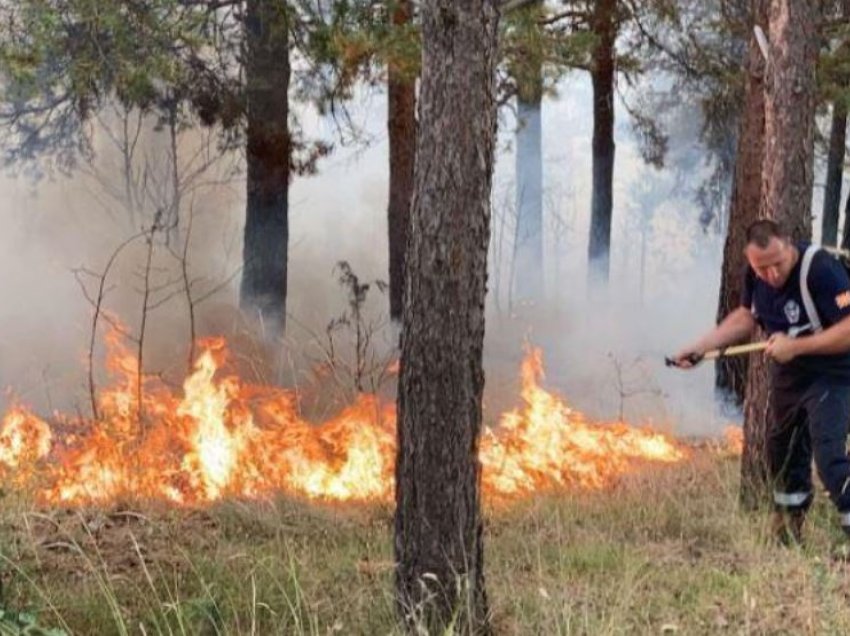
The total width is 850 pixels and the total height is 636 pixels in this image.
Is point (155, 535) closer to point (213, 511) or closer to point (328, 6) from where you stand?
point (213, 511)

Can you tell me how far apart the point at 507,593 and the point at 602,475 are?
3353 millimetres

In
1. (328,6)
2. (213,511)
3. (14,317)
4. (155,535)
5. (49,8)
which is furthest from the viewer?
(14,317)

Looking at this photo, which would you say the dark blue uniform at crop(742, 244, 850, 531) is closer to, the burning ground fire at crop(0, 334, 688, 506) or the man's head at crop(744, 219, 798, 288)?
the man's head at crop(744, 219, 798, 288)

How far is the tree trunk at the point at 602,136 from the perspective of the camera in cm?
1645

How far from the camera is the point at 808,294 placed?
5.48 meters

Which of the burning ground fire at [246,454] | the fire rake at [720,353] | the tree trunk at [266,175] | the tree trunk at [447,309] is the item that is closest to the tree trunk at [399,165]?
the tree trunk at [266,175]

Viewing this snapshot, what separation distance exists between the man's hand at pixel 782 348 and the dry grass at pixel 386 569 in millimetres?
1018

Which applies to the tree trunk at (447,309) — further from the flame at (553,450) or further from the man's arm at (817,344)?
the flame at (553,450)

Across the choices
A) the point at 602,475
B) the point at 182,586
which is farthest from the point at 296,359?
the point at 182,586

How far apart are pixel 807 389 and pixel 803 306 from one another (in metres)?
0.52

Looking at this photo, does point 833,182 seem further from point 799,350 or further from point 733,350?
point 799,350

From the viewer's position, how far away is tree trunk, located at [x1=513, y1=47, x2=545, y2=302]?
953 inches

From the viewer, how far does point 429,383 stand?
12.8ft

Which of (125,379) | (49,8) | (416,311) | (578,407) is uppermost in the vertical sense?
(49,8)
